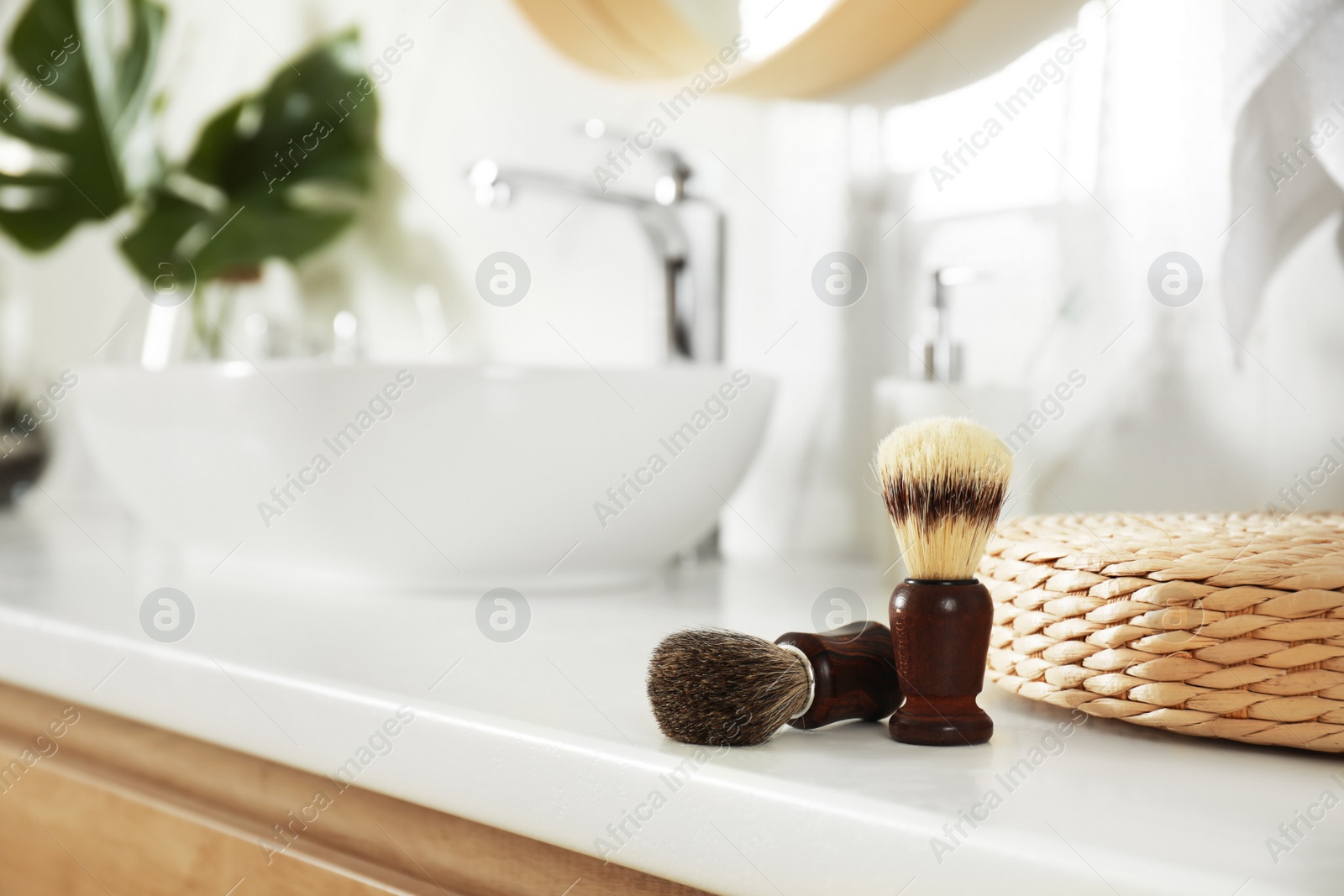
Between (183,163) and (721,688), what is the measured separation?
1.36 metres

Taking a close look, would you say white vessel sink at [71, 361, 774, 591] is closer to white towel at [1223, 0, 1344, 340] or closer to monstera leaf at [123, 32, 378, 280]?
white towel at [1223, 0, 1344, 340]

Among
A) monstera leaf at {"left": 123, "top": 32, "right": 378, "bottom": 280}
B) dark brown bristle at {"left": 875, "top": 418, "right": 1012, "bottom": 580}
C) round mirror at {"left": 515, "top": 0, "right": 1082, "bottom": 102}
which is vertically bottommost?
dark brown bristle at {"left": 875, "top": 418, "right": 1012, "bottom": 580}

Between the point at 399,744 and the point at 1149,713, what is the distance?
29 centimetres

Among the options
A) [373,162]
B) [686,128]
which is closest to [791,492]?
[686,128]

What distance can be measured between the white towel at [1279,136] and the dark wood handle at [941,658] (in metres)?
0.42

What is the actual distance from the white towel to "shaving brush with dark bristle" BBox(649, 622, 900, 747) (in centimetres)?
44

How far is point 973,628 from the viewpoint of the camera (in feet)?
1.32

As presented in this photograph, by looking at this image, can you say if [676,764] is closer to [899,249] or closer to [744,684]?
[744,684]

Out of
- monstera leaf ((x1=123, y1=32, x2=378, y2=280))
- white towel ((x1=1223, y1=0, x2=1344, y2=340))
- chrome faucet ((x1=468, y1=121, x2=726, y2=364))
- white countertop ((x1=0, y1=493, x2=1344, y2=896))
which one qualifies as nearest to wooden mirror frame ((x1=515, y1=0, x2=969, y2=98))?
chrome faucet ((x1=468, y1=121, x2=726, y2=364))

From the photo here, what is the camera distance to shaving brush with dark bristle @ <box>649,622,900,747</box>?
0.40 meters

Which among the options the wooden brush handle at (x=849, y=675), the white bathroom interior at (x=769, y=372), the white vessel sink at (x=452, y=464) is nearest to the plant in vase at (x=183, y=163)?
the white bathroom interior at (x=769, y=372)

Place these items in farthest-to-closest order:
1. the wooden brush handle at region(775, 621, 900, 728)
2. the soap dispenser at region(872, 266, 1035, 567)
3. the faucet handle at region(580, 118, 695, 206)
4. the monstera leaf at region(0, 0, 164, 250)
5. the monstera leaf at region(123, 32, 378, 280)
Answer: the monstera leaf at region(0, 0, 164, 250) → the monstera leaf at region(123, 32, 378, 280) → the faucet handle at region(580, 118, 695, 206) → the soap dispenser at region(872, 266, 1035, 567) → the wooden brush handle at region(775, 621, 900, 728)

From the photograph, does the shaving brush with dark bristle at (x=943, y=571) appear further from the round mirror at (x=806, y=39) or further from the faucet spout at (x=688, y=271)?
the faucet spout at (x=688, y=271)

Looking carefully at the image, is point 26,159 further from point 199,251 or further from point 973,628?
point 973,628
